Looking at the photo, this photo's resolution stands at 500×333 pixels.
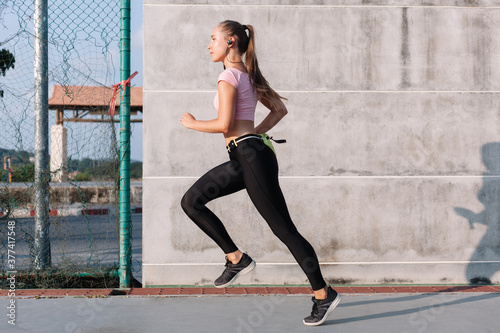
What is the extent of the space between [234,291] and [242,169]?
1.58m

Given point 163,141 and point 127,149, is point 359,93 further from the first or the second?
point 127,149

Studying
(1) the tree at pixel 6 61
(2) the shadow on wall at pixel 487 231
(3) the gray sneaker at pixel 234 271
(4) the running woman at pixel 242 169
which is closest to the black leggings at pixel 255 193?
(4) the running woman at pixel 242 169

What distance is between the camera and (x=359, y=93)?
526 cm

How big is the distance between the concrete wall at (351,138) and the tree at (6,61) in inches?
52.3

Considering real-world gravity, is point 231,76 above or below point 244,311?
above

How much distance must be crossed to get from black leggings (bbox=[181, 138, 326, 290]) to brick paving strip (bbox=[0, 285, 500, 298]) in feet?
3.72

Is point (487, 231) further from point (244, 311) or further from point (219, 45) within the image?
point (219, 45)

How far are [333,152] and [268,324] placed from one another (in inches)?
75.3

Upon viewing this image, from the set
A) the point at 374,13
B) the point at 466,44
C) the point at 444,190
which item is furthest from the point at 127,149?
the point at 466,44

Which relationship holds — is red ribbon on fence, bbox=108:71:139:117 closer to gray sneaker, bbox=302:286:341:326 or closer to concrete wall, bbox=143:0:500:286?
concrete wall, bbox=143:0:500:286

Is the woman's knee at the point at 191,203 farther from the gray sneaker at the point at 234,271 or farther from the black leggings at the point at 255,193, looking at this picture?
the gray sneaker at the point at 234,271

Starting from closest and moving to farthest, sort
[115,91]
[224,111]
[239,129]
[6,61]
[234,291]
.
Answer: [224,111], [239,129], [234,291], [115,91], [6,61]

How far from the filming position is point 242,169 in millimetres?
3705

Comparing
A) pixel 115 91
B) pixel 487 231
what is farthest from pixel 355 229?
pixel 115 91
